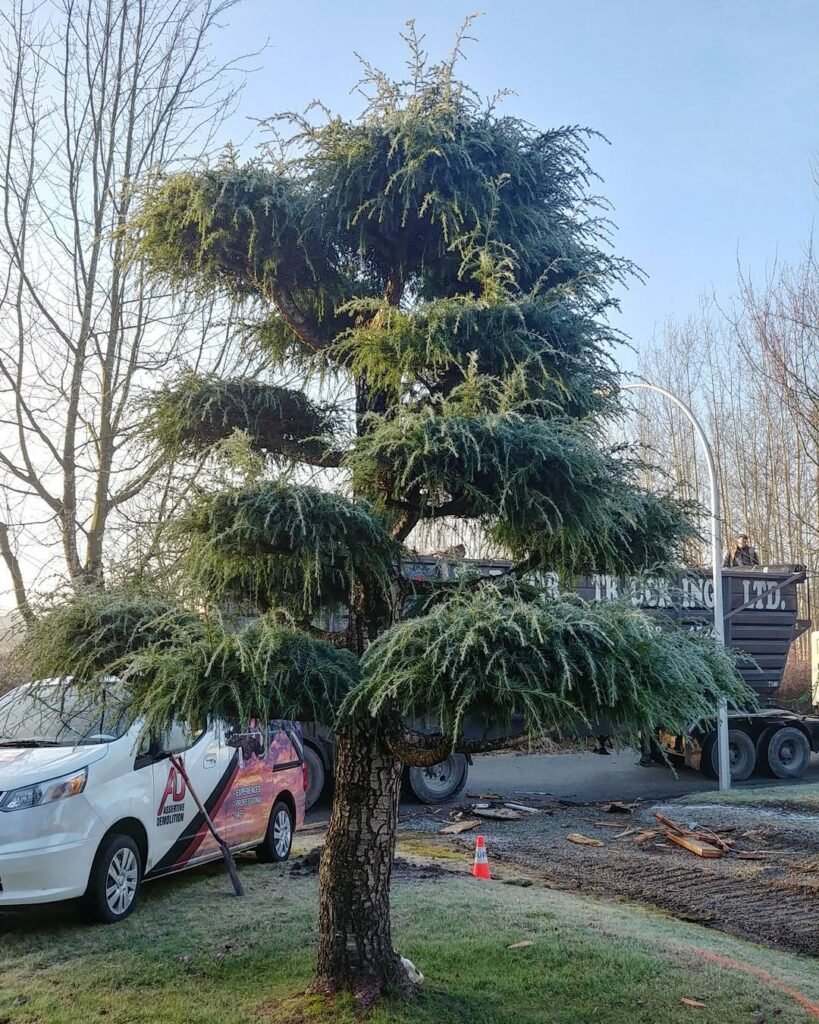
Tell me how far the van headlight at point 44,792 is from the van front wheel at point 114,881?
0.42 m

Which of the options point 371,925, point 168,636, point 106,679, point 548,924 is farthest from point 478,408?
point 548,924

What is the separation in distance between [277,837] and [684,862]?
340 centimetres

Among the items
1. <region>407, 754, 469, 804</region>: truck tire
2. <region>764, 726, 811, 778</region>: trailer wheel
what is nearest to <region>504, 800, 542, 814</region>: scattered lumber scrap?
<region>407, 754, 469, 804</region>: truck tire

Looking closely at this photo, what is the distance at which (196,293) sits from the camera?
489 cm

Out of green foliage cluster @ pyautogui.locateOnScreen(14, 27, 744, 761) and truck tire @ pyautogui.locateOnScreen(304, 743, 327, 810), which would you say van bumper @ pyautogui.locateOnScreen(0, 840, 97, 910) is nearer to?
green foliage cluster @ pyautogui.locateOnScreen(14, 27, 744, 761)

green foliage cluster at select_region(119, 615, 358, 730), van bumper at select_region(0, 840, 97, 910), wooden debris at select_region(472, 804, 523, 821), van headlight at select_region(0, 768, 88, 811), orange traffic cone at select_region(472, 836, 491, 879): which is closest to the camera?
green foliage cluster at select_region(119, 615, 358, 730)

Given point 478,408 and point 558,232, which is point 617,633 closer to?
point 478,408

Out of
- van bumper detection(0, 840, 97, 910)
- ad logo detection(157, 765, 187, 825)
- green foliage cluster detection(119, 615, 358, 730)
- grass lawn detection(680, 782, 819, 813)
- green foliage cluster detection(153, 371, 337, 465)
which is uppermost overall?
green foliage cluster detection(153, 371, 337, 465)

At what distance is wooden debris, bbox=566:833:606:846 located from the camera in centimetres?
873

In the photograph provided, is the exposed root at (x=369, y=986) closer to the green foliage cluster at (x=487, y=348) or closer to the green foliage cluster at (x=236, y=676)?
the green foliage cluster at (x=236, y=676)

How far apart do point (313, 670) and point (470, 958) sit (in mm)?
1936

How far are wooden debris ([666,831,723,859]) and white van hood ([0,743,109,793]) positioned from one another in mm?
5292

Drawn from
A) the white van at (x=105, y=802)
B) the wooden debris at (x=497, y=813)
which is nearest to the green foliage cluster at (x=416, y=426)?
the white van at (x=105, y=802)

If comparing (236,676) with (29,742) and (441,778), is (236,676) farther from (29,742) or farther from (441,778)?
(441,778)
